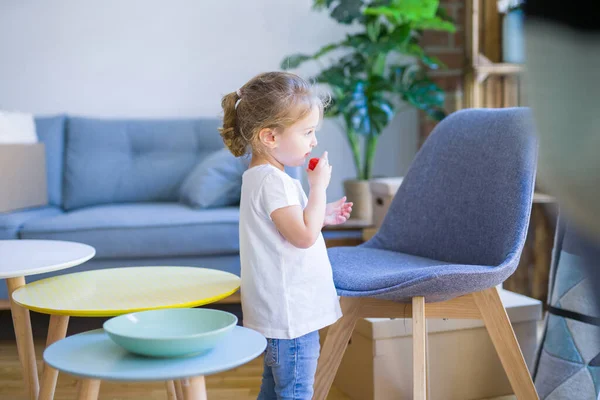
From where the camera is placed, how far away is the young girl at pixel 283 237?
4.04ft

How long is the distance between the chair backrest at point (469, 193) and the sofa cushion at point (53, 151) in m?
1.60

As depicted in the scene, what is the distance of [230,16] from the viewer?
10.8ft

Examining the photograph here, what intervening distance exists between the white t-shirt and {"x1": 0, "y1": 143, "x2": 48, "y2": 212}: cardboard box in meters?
1.51

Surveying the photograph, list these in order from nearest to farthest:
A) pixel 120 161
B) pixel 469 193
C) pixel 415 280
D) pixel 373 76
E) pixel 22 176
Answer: pixel 415 280, pixel 469 193, pixel 22 176, pixel 373 76, pixel 120 161

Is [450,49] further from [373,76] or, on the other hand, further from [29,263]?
[29,263]

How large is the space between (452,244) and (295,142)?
0.59 metres

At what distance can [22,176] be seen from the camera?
8.48ft

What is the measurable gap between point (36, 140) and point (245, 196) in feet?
6.09

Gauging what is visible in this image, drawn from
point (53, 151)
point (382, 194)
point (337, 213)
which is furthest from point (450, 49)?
point (337, 213)

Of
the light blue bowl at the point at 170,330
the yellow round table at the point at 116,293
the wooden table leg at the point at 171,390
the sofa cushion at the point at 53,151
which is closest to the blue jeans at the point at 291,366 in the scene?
the yellow round table at the point at 116,293

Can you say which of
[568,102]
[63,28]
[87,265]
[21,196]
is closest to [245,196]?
[568,102]

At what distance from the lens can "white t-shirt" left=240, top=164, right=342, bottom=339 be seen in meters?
1.23

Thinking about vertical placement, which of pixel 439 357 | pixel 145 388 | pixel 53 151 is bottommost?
pixel 145 388

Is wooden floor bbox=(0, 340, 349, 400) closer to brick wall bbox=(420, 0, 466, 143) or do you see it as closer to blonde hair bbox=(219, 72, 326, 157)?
blonde hair bbox=(219, 72, 326, 157)
